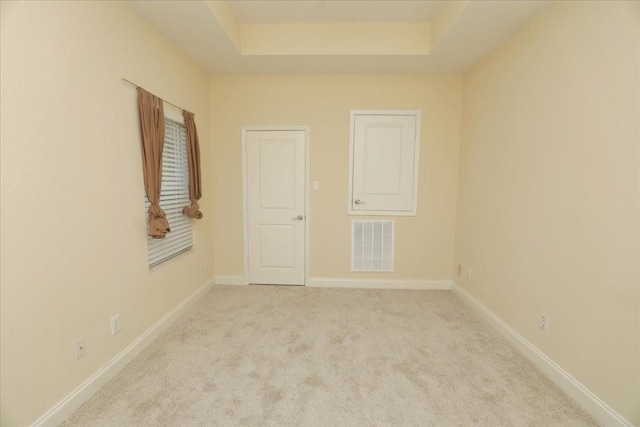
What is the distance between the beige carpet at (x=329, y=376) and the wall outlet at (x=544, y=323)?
0.30 m

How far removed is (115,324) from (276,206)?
2.10m

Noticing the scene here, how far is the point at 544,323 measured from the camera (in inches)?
82.4

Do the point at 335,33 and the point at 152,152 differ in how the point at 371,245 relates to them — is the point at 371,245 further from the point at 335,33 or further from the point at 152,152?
the point at 152,152

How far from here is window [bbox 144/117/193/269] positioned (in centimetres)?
261

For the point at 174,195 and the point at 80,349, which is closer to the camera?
the point at 80,349

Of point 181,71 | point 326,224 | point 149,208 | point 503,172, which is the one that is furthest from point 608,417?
point 181,71

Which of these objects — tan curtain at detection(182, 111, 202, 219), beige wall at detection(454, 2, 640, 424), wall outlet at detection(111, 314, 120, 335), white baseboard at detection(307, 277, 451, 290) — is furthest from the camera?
white baseboard at detection(307, 277, 451, 290)

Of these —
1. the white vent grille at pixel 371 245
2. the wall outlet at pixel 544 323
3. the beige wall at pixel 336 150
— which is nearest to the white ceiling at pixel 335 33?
the beige wall at pixel 336 150

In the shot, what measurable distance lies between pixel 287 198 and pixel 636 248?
306 centimetres

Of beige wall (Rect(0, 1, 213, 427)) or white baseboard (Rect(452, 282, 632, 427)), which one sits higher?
beige wall (Rect(0, 1, 213, 427))

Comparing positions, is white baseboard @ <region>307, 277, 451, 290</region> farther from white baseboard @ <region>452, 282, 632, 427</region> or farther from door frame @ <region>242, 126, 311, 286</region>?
white baseboard @ <region>452, 282, 632, 427</region>

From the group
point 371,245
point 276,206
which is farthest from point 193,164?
point 371,245

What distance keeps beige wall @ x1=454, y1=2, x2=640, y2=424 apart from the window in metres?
3.16

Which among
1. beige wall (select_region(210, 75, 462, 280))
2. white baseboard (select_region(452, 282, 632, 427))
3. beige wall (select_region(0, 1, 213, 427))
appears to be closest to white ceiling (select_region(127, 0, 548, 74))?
beige wall (select_region(210, 75, 462, 280))
